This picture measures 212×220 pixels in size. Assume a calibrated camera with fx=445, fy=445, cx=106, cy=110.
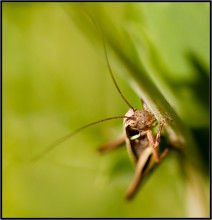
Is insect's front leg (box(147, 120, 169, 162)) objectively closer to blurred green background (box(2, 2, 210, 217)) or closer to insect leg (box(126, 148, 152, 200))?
insect leg (box(126, 148, 152, 200))

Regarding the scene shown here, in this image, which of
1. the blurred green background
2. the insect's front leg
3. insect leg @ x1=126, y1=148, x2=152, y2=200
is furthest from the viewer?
the blurred green background

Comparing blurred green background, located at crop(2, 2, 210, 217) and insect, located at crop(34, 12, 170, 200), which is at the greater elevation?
blurred green background, located at crop(2, 2, 210, 217)

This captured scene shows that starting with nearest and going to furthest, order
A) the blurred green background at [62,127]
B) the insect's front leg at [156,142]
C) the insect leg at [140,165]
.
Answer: the insect's front leg at [156,142], the insect leg at [140,165], the blurred green background at [62,127]

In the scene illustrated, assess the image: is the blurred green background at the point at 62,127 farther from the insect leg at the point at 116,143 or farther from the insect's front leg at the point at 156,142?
the insect's front leg at the point at 156,142

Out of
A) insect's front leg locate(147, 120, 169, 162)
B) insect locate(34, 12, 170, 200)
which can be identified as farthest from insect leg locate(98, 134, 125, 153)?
insect's front leg locate(147, 120, 169, 162)

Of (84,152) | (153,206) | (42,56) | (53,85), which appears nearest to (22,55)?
(42,56)

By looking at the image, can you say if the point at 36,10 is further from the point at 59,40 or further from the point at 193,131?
the point at 193,131

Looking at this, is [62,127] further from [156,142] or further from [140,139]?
[156,142]

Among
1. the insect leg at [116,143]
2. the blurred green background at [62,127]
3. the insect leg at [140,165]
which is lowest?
the insect leg at [140,165]

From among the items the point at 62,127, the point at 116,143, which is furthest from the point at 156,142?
the point at 62,127

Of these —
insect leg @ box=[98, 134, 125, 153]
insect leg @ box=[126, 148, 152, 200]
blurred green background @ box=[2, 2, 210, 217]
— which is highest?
blurred green background @ box=[2, 2, 210, 217]

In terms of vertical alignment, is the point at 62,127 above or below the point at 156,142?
above

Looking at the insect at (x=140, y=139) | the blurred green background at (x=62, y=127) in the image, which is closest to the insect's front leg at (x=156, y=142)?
the insect at (x=140, y=139)
